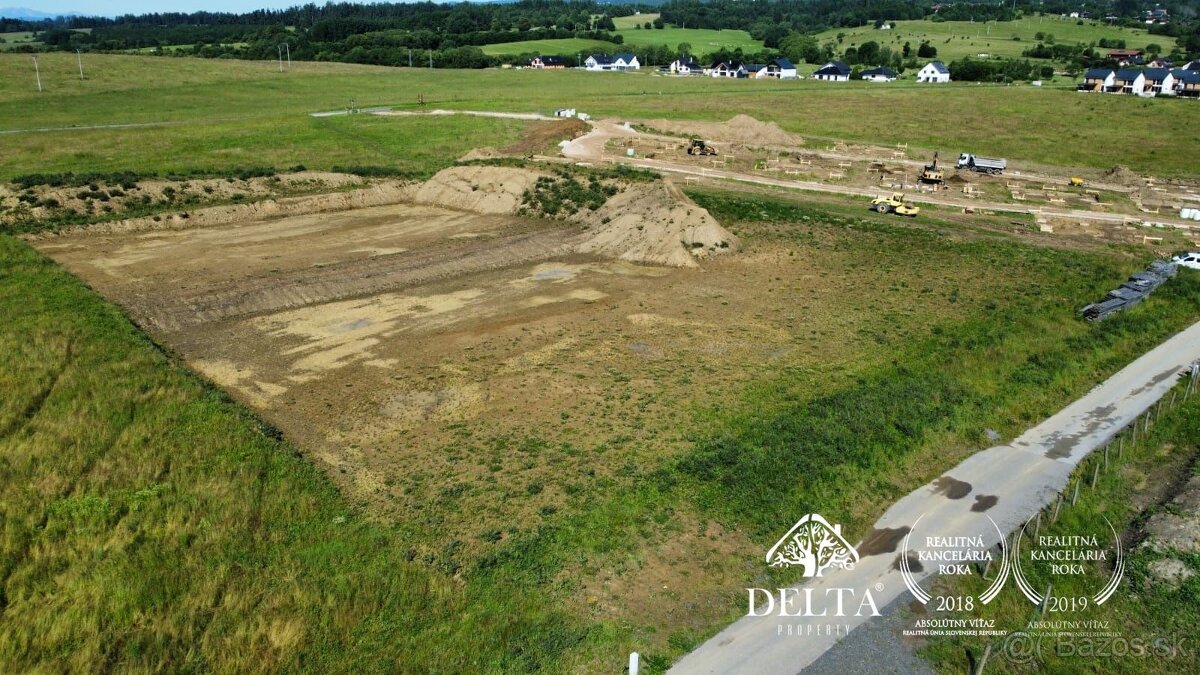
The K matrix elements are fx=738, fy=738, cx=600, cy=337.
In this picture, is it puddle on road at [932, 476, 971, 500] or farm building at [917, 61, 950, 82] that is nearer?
puddle on road at [932, 476, 971, 500]

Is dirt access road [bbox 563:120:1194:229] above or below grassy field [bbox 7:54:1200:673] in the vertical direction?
above

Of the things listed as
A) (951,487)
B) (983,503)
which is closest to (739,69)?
(951,487)

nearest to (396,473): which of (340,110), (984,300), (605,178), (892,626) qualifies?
(892,626)

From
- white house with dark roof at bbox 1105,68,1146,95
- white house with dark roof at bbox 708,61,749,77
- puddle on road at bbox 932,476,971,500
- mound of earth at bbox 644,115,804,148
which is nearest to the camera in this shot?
puddle on road at bbox 932,476,971,500

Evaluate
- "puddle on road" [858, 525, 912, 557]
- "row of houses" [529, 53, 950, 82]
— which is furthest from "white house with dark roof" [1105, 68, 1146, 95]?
"puddle on road" [858, 525, 912, 557]

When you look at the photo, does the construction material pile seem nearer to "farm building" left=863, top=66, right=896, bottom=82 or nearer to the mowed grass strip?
the mowed grass strip

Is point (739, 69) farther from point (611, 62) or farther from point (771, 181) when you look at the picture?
point (771, 181)
